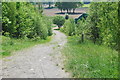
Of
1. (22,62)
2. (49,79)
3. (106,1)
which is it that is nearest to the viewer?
(49,79)

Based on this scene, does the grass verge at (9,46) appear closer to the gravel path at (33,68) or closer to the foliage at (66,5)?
the gravel path at (33,68)

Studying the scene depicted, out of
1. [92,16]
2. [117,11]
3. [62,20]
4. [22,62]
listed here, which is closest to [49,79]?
[22,62]

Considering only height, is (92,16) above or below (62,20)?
above

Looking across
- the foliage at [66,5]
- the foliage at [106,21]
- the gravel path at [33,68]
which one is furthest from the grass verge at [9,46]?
the foliage at [66,5]

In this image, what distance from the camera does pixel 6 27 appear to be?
2447 centimetres

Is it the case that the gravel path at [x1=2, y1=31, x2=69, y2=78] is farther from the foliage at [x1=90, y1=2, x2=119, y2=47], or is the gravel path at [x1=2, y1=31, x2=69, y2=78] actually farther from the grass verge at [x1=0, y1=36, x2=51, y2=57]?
the foliage at [x1=90, y1=2, x2=119, y2=47]

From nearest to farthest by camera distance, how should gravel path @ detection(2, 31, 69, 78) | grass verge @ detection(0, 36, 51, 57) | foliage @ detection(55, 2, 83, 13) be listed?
gravel path @ detection(2, 31, 69, 78), grass verge @ detection(0, 36, 51, 57), foliage @ detection(55, 2, 83, 13)

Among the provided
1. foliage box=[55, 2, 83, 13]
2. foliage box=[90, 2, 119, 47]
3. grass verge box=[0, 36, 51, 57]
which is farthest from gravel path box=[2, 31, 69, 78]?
foliage box=[55, 2, 83, 13]

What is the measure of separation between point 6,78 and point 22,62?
2639 millimetres

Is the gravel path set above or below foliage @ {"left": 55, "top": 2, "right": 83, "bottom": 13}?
below

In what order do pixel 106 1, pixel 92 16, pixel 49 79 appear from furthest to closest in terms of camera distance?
pixel 92 16 < pixel 106 1 < pixel 49 79

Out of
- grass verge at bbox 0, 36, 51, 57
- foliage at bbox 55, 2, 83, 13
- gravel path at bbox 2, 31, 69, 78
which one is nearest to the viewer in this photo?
gravel path at bbox 2, 31, 69, 78

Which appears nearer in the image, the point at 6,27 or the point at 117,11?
the point at 117,11

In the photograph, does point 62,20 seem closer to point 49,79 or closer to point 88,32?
point 88,32
